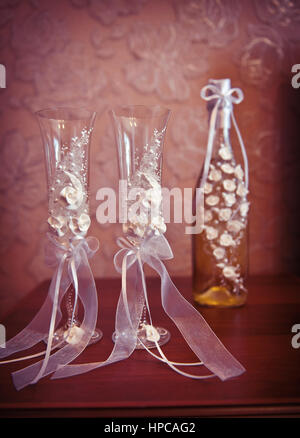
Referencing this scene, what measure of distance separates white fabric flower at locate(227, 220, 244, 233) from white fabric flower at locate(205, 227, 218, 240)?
0.03 metres

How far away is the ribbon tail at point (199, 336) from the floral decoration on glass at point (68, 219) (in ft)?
0.45

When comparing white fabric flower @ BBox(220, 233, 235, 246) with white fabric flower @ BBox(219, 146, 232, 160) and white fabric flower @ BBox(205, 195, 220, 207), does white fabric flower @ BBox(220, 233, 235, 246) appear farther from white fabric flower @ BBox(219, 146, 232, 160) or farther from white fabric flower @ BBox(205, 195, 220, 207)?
white fabric flower @ BBox(219, 146, 232, 160)

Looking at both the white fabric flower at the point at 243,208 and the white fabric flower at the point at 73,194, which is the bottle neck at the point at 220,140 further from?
the white fabric flower at the point at 73,194

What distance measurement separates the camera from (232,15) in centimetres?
110

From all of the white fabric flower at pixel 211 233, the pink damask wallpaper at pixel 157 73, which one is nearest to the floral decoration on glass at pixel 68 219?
the white fabric flower at pixel 211 233

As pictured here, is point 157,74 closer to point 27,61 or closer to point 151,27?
point 151,27

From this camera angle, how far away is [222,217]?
83 cm

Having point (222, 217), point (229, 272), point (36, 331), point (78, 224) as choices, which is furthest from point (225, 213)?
point (36, 331)

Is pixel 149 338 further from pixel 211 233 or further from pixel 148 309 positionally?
pixel 211 233

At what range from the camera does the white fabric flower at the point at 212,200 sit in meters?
0.83

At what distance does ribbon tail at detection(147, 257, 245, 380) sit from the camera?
55 cm

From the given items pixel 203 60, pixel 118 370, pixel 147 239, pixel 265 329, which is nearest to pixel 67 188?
pixel 147 239

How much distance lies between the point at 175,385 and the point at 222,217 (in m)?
0.42

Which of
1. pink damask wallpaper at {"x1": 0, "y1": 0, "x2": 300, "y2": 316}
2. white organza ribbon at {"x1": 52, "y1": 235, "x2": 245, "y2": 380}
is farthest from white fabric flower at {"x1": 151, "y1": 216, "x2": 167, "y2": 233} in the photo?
pink damask wallpaper at {"x1": 0, "y1": 0, "x2": 300, "y2": 316}
